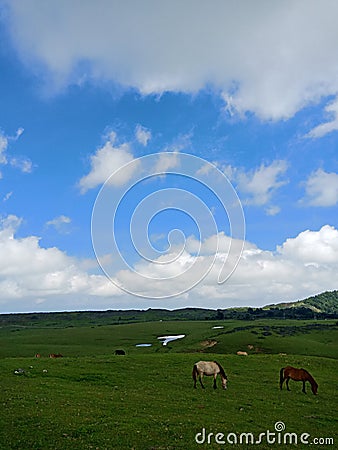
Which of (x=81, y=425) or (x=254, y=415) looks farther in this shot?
(x=254, y=415)

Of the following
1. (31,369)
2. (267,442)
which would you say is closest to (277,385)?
(267,442)

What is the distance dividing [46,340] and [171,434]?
8600 cm

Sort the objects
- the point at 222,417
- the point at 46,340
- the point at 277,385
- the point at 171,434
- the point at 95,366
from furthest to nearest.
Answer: the point at 46,340
the point at 95,366
the point at 277,385
the point at 222,417
the point at 171,434

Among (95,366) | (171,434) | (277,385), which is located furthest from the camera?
(95,366)

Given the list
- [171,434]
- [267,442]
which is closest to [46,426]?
[171,434]

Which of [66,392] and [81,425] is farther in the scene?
[66,392]

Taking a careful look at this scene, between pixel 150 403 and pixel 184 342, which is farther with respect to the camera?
pixel 184 342

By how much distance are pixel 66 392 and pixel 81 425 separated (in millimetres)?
7987

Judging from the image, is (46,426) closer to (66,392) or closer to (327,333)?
(66,392)

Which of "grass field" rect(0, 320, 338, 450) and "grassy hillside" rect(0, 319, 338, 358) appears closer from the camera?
"grass field" rect(0, 320, 338, 450)

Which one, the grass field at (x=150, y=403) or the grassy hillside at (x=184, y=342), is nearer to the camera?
the grass field at (x=150, y=403)

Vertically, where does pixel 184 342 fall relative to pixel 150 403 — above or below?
below

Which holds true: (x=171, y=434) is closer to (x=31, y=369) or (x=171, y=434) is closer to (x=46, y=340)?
(x=31, y=369)

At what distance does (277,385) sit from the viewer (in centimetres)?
3400
